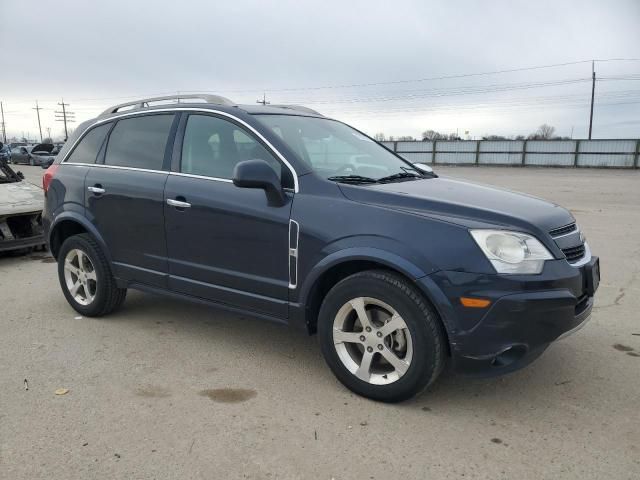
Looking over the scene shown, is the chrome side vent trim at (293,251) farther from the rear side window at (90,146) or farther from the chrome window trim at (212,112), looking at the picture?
the rear side window at (90,146)

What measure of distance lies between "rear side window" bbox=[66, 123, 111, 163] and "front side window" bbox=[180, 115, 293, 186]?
119 cm

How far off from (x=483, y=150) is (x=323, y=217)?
38090mm

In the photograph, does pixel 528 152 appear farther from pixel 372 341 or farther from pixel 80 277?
pixel 372 341

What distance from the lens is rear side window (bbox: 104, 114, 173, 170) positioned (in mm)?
4285

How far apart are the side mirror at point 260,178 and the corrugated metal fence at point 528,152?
3148cm

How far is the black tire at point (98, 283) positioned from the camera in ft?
15.2

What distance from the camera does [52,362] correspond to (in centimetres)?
384

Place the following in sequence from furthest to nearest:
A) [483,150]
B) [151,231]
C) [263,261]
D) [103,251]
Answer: [483,150]
[103,251]
[151,231]
[263,261]

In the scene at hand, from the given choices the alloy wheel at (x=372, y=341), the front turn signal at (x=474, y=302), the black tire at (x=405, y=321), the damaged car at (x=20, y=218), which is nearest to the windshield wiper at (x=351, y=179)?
the black tire at (x=405, y=321)

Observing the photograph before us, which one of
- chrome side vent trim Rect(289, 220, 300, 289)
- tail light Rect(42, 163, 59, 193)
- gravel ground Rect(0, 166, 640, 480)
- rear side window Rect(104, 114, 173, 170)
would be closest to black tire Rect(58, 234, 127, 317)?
gravel ground Rect(0, 166, 640, 480)

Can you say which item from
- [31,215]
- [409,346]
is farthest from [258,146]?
[31,215]

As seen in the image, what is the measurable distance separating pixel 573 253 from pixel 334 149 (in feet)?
5.88

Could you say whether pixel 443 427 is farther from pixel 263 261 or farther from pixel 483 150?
pixel 483 150

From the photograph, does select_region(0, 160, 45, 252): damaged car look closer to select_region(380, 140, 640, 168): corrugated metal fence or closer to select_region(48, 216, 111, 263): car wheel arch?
select_region(48, 216, 111, 263): car wheel arch
